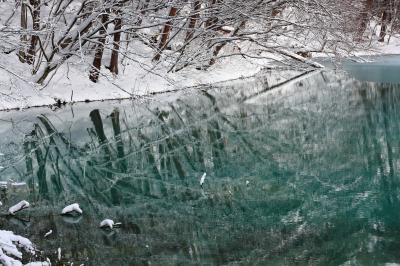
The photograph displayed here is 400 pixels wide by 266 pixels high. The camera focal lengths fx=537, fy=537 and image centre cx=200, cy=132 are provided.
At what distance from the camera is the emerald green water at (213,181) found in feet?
21.5

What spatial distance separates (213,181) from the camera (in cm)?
962

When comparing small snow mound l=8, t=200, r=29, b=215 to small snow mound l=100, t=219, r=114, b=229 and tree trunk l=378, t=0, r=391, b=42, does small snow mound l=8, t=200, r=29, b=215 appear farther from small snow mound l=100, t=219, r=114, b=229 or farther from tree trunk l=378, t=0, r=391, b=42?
tree trunk l=378, t=0, r=391, b=42

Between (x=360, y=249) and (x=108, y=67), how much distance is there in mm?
17059

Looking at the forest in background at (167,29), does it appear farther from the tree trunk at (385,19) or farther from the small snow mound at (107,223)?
the tree trunk at (385,19)

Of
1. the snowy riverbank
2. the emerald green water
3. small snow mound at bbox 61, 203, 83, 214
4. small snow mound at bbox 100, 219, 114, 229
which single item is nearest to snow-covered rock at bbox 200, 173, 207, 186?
the emerald green water

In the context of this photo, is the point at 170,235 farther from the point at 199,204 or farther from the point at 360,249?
the point at 360,249

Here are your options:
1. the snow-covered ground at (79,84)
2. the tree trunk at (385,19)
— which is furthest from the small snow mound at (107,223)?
the tree trunk at (385,19)

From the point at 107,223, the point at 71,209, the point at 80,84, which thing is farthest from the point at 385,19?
the point at 107,223

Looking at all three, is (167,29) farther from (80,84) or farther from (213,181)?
(213,181)

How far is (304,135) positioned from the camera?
13.3 meters

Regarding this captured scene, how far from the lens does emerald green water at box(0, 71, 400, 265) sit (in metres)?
6.54

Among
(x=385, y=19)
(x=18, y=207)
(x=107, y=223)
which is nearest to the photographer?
(x=107, y=223)

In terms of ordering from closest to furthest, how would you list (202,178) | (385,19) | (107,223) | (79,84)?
(107,223), (202,178), (79,84), (385,19)

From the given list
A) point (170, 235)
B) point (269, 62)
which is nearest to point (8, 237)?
point (170, 235)
